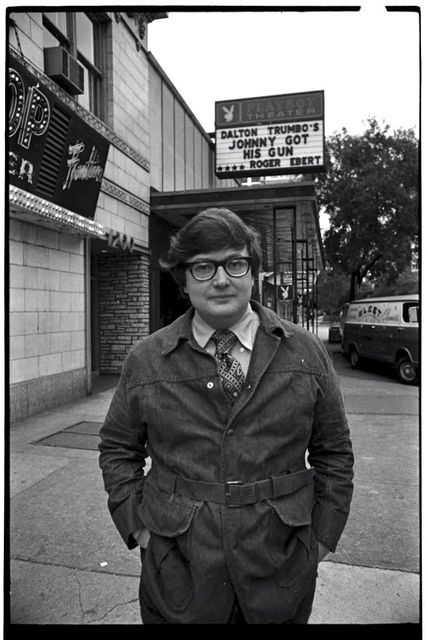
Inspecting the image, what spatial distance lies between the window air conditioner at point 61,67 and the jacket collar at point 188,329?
19.1 feet

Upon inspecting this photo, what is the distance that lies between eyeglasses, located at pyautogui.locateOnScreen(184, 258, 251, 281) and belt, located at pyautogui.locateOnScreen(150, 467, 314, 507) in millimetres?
671

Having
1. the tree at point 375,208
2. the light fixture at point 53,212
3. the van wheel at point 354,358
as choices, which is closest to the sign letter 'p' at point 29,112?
the light fixture at point 53,212

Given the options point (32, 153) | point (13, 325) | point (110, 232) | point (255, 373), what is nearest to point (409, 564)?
point (255, 373)

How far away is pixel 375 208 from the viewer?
3.35 m

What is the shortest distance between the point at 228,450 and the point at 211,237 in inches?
27.3

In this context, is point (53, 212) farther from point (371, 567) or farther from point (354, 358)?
point (354, 358)

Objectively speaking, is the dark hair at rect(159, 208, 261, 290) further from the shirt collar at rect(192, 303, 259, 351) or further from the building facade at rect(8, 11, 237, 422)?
the building facade at rect(8, 11, 237, 422)

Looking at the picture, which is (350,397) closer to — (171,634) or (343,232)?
(343,232)

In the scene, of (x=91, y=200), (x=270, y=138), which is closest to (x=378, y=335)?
(x=270, y=138)

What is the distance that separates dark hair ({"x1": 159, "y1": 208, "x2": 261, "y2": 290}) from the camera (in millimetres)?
1629

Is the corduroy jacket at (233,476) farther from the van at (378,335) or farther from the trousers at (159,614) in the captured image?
the van at (378,335)

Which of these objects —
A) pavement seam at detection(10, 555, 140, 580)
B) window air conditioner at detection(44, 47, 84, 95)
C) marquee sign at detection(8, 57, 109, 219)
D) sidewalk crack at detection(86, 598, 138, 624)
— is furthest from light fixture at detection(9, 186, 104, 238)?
sidewalk crack at detection(86, 598, 138, 624)

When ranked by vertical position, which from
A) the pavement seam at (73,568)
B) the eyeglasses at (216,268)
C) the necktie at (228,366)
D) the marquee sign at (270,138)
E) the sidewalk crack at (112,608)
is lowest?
the sidewalk crack at (112,608)

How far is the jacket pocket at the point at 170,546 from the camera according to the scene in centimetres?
161
